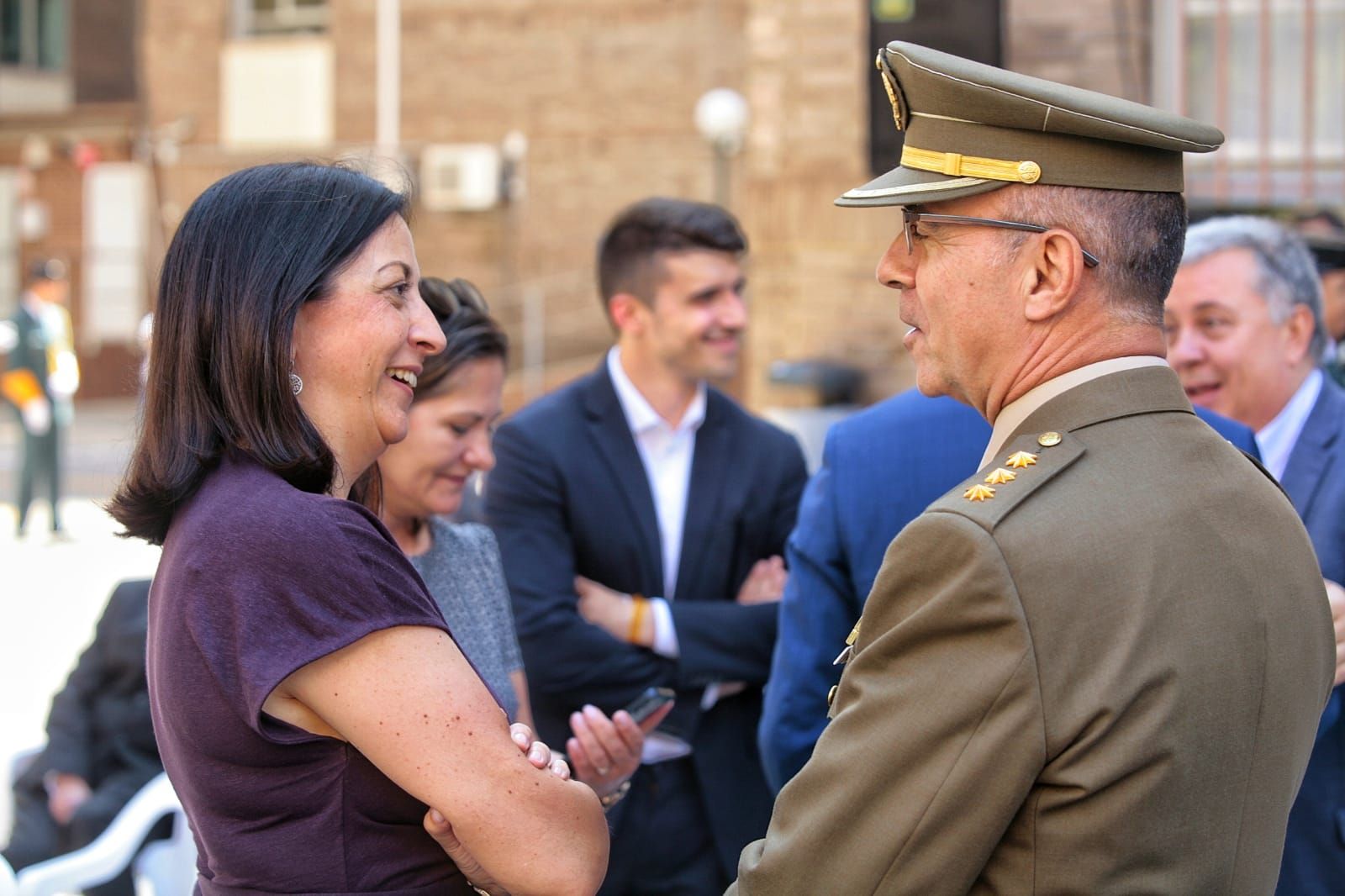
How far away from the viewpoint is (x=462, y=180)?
52.1 feet

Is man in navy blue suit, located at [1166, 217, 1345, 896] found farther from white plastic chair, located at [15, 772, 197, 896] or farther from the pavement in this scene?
white plastic chair, located at [15, 772, 197, 896]

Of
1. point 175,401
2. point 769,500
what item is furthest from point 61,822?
point 175,401

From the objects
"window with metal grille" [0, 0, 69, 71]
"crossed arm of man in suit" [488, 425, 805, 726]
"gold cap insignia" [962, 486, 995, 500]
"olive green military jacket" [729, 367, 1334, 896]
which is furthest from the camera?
"window with metal grille" [0, 0, 69, 71]

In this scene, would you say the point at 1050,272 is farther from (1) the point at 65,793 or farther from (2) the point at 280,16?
(2) the point at 280,16

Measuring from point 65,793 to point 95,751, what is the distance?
14cm

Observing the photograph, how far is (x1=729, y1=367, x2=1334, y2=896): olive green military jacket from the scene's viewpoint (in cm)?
152

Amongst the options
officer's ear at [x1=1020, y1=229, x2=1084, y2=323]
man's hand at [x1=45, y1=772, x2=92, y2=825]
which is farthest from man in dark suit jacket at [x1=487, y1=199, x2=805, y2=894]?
officer's ear at [x1=1020, y1=229, x2=1084, y2=323]

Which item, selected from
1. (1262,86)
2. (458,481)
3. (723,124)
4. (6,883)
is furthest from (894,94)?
(723,124)

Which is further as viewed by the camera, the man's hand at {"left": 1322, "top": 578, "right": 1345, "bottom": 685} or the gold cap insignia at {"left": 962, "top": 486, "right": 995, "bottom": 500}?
the man's hand at {"left": 1322, "top": 578, "right": 1345, "bottom": 685}

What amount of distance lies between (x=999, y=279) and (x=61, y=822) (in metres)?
3.20

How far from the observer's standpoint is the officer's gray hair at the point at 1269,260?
338cm

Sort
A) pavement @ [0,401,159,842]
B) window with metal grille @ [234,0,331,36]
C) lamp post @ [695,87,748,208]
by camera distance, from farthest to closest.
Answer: window with metal grille @ [234,0,331,36] → lamp post @ [695,87,748,208] → pavement @ [0,401,159,842]

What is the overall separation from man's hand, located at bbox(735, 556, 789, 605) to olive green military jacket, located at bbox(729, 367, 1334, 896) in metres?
1.75

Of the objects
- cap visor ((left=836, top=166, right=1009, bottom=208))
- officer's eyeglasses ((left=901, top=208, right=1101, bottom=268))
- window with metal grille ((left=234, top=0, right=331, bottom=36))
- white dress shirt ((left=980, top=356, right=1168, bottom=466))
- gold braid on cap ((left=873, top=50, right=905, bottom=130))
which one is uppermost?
window with metal grille ((left=234, top=0, right=331, bottom=36))
